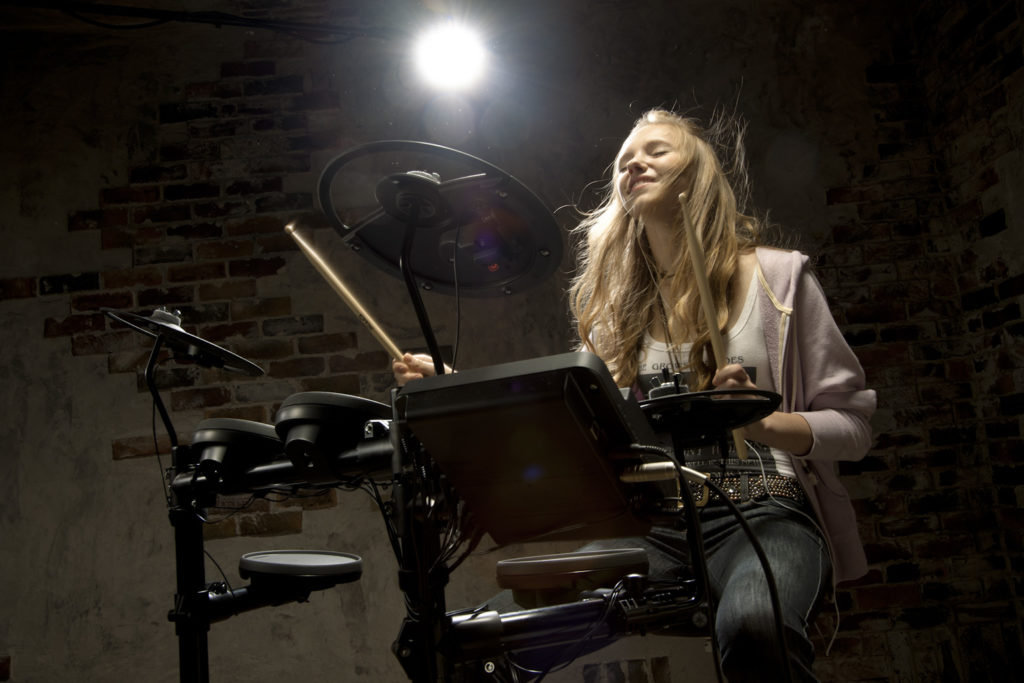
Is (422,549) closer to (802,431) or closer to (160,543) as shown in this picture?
(802,431)

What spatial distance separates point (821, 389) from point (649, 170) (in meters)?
0.58

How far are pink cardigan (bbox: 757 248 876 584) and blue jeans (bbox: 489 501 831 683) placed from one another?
82 mm

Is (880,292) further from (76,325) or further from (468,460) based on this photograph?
(76,325)

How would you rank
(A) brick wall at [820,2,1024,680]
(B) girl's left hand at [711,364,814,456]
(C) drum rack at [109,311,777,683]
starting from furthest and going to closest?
(A) brick wall at [820,2,1024,680], (B) girl's left hand at [711,364,814,456], (C) drum rack at [109,311,777,683]

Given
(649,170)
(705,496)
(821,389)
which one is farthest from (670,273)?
(705,496)

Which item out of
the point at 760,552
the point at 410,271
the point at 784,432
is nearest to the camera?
the point at 760,552

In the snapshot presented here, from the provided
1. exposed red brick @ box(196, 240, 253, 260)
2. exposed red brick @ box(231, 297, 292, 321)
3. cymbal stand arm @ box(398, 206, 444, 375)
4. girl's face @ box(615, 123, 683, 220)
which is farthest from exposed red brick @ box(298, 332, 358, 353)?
cymbal stand arm @ box(398, 206, 444, 375)

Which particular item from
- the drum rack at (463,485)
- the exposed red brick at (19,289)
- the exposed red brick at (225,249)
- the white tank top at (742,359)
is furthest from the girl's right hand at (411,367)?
the exposed red brick at (19,289)

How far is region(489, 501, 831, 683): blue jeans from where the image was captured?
108cm

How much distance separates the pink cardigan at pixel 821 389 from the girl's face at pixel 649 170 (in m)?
0.28

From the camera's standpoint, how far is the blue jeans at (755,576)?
108 centimetres

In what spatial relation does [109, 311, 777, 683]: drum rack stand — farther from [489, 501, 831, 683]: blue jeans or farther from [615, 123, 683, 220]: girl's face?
[615, 123, 683, 220]: girl's face

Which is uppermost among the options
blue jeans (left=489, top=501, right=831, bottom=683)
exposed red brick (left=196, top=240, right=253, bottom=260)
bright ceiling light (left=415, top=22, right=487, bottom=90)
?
bright ceiling light (left=415, top=22, right=487, bottom=90)

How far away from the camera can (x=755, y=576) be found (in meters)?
1.16
